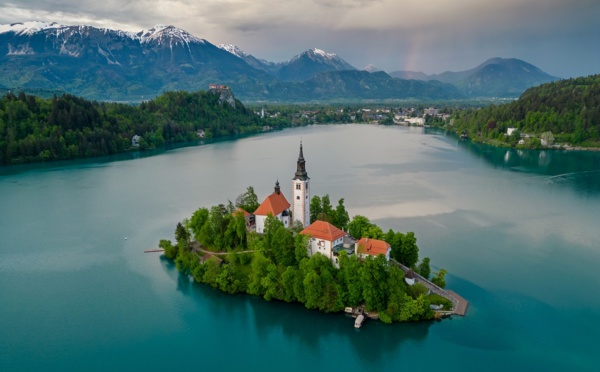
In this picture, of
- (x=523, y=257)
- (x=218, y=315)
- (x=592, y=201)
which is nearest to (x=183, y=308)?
(x=218, y=315)

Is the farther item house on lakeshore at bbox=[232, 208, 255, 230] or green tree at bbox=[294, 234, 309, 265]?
house on lakeshore at bbox=[232, 208, 255, 230]

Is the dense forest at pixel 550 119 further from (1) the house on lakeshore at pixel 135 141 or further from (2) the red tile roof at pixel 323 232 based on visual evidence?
(2) the red tile roof at pixel 323 232

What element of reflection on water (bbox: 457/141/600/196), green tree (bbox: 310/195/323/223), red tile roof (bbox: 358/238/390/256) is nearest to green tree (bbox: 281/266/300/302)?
red tile roof (bbox: 358/238/390/256)

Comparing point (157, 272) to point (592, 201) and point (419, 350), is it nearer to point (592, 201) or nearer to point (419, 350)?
point (419, 350)

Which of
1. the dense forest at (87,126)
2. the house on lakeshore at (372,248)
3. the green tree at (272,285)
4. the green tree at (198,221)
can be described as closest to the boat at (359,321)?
the house on lakeshore at (372,248)

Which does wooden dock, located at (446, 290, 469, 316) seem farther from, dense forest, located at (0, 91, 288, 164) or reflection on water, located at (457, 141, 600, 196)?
dense forest, located at (0, 91, 288, 164)

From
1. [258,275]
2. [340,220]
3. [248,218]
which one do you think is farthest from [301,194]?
[258,275]

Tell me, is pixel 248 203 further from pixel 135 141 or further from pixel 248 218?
pixel 135 141
